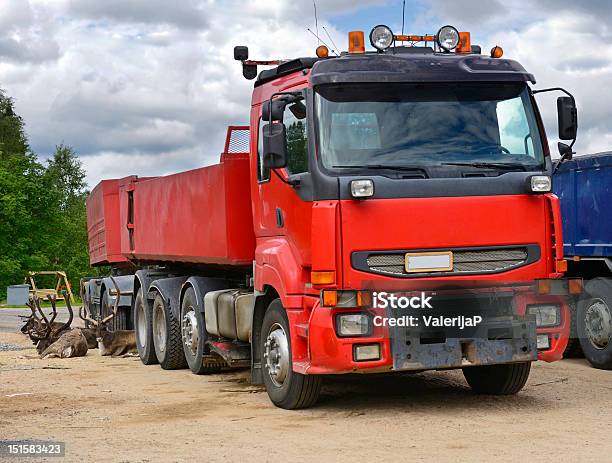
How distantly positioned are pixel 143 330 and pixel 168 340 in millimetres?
1602

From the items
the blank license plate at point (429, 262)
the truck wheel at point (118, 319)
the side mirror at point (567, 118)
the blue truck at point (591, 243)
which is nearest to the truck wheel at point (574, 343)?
the blue truck at point (591, 243)

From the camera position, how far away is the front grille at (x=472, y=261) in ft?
29.3

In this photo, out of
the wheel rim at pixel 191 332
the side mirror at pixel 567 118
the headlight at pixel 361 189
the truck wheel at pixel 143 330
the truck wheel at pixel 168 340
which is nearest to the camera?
the headlight at pixel 361 189

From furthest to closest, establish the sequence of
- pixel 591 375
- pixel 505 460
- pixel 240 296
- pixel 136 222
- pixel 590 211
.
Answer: pixel 136 222 < pixel 590 211 < pixel 591 375 < pixel 240 296 < pixel 505 460

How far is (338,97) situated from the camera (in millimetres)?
9164

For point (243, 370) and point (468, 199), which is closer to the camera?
point (468, 199)

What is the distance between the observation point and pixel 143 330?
50.4ft

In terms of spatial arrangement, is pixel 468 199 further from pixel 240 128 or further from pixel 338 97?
pixel 240 128

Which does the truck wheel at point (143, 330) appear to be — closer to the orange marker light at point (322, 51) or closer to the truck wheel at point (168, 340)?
the truck wheel at point (168, 340)

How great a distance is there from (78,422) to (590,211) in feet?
24.3

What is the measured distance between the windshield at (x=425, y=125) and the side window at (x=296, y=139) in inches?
8.9

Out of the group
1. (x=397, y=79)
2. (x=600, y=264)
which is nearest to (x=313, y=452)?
(x=397, y=79)

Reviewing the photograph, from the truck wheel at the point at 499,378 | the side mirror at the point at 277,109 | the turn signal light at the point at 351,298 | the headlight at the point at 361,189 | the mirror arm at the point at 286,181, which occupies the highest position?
the side mirror at the point at 277,109

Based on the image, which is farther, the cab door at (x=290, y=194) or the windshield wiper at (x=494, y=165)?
the cab door at (x=290, y=194)
